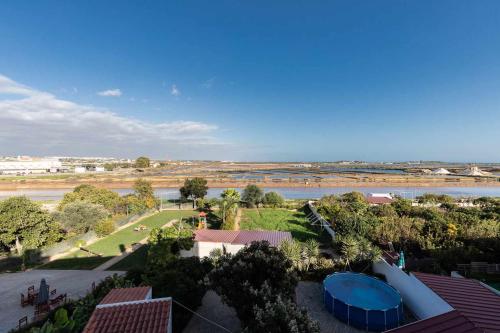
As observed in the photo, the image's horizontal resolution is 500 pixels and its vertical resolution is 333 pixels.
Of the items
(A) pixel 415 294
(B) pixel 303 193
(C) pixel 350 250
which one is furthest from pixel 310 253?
(B) pixel 303 193

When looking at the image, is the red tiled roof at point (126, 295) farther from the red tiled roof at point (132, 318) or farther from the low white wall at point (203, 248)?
the low white wall at point (203, 248)

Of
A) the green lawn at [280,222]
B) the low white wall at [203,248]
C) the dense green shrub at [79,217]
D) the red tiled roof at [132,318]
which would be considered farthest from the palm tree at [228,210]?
the red tiled roof at [132,318]

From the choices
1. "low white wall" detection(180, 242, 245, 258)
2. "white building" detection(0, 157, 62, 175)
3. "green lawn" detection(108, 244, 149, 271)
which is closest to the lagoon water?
"green lawn" detection(108, 244, 149, 271)

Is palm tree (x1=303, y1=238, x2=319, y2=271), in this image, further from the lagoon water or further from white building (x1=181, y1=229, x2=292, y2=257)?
the lagoon water

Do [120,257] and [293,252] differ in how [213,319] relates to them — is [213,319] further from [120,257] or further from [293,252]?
[120,257]

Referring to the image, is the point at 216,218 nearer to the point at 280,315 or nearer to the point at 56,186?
the point at 280,315

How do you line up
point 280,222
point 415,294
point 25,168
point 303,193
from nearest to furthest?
point 415,294
point 280,222
point 303,193
point 25,168

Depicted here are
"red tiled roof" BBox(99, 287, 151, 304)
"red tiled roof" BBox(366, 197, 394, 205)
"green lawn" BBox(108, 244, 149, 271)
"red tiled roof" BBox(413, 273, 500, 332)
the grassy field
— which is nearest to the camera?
"red tiled roof" BBox(413, 273, 500, 332)
